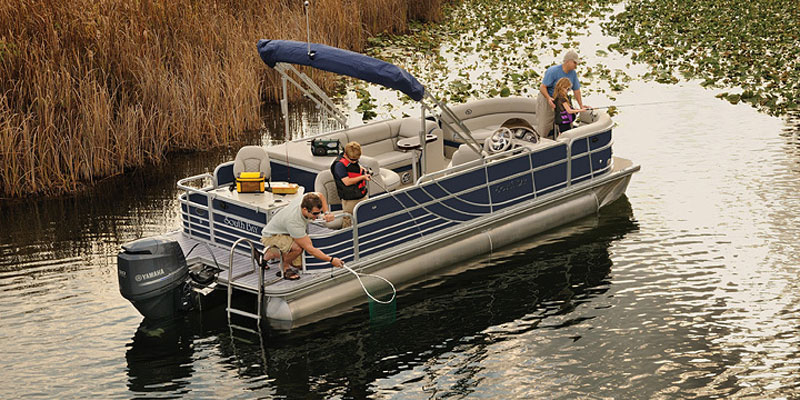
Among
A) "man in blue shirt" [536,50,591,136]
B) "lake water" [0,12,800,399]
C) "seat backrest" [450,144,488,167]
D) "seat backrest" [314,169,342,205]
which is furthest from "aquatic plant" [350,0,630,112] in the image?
"seat backrest" [314,169,342,205]

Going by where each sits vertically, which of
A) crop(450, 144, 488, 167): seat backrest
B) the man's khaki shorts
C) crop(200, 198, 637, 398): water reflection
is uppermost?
crop(450, 144, 488, 167): seat backrest

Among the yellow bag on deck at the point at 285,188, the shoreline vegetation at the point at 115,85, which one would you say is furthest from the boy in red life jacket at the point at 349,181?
the shoreline vegetation at the point at 115,85

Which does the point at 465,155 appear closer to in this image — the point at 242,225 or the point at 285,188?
the point at 285,188

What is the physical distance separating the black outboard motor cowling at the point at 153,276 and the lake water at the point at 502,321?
334 mm

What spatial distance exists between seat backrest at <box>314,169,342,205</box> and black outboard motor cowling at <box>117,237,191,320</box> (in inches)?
66.5

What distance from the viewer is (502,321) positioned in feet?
34.1

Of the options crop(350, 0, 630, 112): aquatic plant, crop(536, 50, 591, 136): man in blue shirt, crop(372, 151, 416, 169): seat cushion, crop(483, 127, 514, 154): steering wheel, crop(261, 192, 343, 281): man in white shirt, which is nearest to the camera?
crop(261, 192, 343, 281): man in white shirt

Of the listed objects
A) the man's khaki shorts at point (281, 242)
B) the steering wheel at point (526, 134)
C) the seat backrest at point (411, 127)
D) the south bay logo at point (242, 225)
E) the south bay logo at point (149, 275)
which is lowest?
the south bay logo at point (149, 275)

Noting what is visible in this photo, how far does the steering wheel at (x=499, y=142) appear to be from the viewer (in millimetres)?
12516

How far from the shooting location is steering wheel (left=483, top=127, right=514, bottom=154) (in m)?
12.5

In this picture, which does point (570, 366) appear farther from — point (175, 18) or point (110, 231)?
point (175, 18)

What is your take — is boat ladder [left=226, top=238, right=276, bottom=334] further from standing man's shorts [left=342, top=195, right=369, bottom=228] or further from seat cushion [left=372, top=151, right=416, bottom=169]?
seat cushion [left=372, top=151, right=416, bottom=169]

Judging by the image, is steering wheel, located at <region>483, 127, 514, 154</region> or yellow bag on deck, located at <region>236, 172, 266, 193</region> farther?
steering wheel, located at <region>483, 127, 514, 154</region>

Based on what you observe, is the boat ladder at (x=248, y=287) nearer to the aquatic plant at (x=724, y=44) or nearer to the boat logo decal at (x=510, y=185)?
the boat logo decal at (x=510, y=185)
